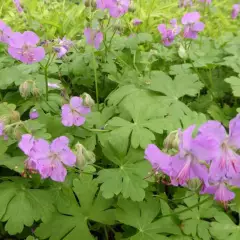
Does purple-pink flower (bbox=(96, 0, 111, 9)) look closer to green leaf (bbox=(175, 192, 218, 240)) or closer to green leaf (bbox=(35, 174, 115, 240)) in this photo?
green leaf (bbox=(35, 174, 115, 240))

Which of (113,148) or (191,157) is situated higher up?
(191,157)

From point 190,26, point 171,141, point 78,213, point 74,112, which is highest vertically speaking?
point 171,141

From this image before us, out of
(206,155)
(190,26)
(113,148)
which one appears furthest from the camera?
(190,26)

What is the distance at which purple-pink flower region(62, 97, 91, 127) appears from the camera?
1.39m

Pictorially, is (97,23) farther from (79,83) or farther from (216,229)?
(216,229)

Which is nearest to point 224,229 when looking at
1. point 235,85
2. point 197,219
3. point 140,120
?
point 197,219

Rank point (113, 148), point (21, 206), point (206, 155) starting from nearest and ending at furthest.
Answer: point (206, 155) < point (21, 206) < point (113, 148)

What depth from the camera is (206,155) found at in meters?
0.78

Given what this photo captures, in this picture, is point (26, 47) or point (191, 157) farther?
point (26, 47)

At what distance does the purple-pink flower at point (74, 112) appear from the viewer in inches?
54.7

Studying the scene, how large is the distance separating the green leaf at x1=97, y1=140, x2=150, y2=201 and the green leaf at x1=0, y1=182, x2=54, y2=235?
0.68ft

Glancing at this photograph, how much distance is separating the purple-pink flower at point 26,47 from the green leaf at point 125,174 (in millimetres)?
475

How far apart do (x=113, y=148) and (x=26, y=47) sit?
0.55 m

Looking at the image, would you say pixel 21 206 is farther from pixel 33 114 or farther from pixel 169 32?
pixel 169 32
